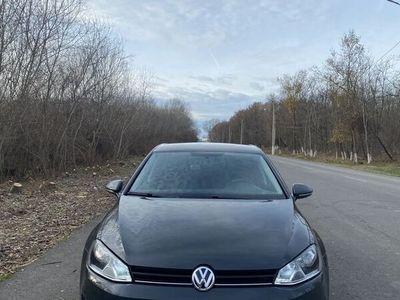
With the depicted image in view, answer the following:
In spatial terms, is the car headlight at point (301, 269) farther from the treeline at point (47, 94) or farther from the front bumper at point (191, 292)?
the treeline at point (47, 94)

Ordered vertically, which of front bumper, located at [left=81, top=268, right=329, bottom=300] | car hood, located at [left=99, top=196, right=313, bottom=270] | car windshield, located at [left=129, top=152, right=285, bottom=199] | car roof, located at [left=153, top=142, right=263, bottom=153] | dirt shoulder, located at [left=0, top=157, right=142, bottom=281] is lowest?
dirt shoulder, located at [left=0, top=157, right=142, bottom=281]

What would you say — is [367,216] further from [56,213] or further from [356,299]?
[56,213]

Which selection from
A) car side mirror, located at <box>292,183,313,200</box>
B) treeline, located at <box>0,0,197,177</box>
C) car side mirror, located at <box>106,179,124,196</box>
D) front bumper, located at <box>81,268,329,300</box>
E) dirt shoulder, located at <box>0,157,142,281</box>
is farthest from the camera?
treeline, located at <box>0,0,197,177</box>

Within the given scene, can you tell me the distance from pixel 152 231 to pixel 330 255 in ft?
12.0

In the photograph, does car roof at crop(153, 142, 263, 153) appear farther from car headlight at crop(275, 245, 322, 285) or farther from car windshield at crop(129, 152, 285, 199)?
car headlight at crop(275, 245, 322, 285)

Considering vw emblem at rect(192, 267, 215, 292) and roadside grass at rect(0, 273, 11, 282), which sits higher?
vw emblem at rect(192, 267, 215, 292)

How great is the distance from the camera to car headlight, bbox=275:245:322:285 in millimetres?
3166

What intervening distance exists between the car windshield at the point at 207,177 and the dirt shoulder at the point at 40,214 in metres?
2.03

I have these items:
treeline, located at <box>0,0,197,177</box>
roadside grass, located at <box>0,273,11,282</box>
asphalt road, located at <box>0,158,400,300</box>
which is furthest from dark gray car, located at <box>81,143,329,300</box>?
treeline, located at <box>0,0,197,177</box>

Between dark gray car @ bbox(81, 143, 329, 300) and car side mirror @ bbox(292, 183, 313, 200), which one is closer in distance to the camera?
dark gray car @ bbox(81, 143, 329, 300)

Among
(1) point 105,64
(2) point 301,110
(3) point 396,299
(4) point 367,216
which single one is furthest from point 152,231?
(2) point 301,110

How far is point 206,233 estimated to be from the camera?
11.4ft

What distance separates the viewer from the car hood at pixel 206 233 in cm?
319

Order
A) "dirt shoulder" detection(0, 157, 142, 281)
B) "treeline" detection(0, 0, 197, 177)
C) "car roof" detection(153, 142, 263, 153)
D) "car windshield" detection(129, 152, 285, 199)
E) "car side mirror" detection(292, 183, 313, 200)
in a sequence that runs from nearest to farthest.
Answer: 1. "car windshield" detection(129, 152, 285, 199)
2. "car side mirror" detection(292, 183, 313, 200)
3. "car roof" detection(153, 142, 263, 153)
4. "dirt shoulder" detection(0, 157, 142, 281)
5. "treeline" detection(0, 0, 197, 177)
